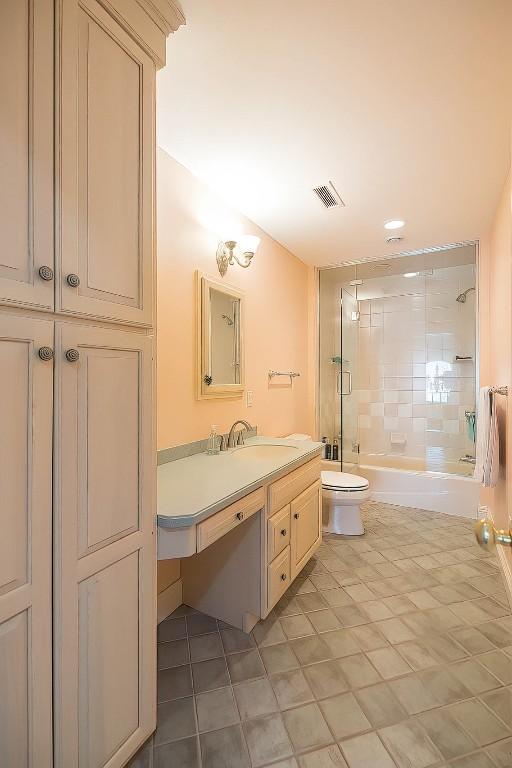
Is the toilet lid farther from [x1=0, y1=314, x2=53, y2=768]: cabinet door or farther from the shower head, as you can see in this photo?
[x1=0, y1=314, x2=53, y2=768]: cabinet door

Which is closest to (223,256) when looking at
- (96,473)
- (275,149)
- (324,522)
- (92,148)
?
(275,149)

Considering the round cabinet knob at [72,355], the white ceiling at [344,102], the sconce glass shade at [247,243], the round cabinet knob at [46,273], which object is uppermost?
the white ceiling at [344,102]

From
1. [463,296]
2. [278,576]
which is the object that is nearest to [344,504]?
[278,576]

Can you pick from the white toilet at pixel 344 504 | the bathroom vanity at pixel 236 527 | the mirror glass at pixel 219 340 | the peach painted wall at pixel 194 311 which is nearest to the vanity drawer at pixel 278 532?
the bathroom vanity at pixel 236 527

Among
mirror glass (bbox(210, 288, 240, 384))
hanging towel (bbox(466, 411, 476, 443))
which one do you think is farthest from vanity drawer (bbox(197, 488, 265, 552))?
hanging towel (bbox(466, 411, 476, 443))

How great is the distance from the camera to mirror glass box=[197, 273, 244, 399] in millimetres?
2133

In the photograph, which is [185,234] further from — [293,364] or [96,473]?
[293,364]

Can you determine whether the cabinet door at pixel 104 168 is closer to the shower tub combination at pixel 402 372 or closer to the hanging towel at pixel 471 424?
the shower tub combination at pixel 402 372

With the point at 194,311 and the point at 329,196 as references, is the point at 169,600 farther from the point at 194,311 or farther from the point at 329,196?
the point at 329,196

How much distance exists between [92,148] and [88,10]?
1.19 ft

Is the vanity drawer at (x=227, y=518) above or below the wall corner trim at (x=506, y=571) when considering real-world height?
above

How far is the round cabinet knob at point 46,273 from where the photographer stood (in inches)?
32.5

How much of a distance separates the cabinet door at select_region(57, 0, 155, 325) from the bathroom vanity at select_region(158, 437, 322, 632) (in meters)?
0.71

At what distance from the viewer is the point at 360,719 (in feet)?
4.30
